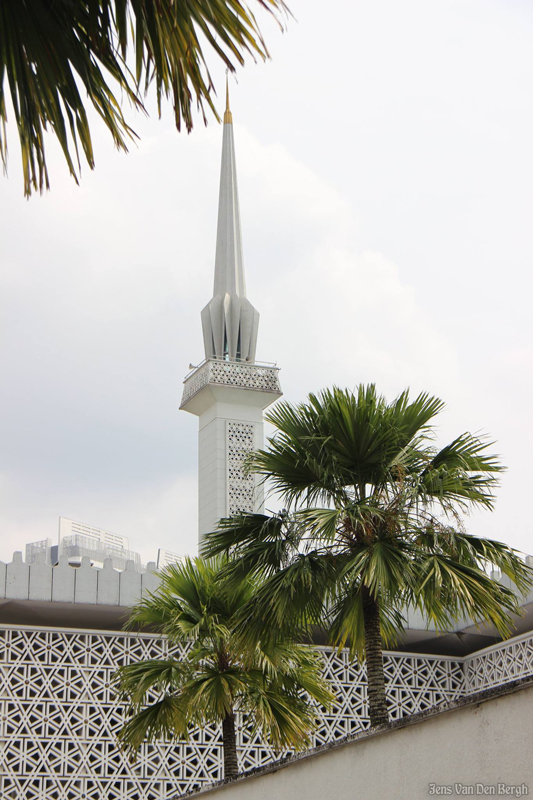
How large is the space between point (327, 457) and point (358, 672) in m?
10.0

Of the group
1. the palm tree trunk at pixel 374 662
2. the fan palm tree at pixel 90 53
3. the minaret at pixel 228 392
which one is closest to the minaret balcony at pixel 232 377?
the minaret at pixel 228 392

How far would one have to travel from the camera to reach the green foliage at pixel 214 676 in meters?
10.6

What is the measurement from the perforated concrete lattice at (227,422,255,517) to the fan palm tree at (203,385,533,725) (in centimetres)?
1399

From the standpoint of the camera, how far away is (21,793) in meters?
15.4

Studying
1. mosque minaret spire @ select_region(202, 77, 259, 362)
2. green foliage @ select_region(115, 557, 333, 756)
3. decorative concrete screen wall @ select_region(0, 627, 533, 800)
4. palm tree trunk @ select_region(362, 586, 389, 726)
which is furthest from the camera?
mosque minaret spire @ select_region(202, 77, 259, 362)

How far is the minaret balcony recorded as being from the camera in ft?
80.0

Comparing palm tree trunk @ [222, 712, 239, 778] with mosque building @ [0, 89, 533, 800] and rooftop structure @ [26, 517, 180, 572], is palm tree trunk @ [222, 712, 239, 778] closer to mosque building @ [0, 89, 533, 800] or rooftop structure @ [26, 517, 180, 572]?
mosque building @ [0, 89, 533, 800]

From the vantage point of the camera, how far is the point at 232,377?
966 inches

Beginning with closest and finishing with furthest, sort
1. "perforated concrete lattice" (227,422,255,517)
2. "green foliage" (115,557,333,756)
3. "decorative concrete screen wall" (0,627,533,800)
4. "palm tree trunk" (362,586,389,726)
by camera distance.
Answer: "palm tree trunk" (362,586,389,726) < "green foliage" (115,557,333,756) < "decorative concrete screen wall" (0,627,533,800) < "perforated concrete lattice" (227,422,255,517)

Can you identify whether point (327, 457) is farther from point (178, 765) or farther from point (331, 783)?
point (178, 765)

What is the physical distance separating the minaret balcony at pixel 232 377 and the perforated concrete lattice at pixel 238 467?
1.00 metres

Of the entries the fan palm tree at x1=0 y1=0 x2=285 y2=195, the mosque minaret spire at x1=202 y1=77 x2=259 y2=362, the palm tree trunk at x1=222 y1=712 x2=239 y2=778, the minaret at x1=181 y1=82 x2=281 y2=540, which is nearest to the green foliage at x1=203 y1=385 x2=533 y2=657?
the palm tree trunk at x1=222 y1=712 x2=239 y2=778

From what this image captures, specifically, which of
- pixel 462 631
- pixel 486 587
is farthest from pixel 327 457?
pixel 462 631

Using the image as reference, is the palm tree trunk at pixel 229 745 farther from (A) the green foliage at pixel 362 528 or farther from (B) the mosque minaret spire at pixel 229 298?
(B) the mosque minaret spire at pixel 229 298
